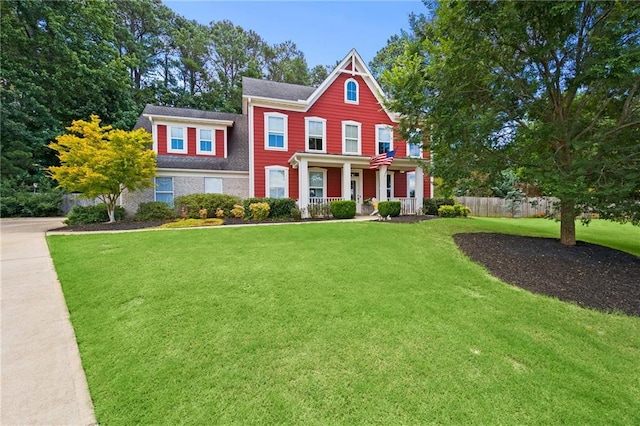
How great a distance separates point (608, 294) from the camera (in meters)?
4.74

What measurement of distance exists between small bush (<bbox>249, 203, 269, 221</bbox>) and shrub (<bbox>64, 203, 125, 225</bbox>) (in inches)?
242

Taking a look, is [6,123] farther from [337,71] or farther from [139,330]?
[139,330]

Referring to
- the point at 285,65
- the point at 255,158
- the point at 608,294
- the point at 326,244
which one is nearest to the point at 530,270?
the point at 608,294

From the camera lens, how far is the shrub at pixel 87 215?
11766mm

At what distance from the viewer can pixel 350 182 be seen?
609 inches

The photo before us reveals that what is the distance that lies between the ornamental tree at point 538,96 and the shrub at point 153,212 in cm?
1087

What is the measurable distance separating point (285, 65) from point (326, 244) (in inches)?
1373

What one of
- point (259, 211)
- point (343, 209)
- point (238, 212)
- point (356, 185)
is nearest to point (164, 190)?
point (238, 212)

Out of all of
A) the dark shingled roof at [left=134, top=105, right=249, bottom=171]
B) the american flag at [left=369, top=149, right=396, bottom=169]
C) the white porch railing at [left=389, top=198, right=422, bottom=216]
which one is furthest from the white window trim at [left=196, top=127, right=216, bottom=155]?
the white porch railing at [left=389, top=198, right=422, bottom=216]

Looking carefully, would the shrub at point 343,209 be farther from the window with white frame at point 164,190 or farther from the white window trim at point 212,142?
the window with white frame at point 164,190

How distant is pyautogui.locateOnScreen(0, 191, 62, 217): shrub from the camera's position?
17484 mm

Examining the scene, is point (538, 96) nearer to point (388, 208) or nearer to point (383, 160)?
point (388, 208)

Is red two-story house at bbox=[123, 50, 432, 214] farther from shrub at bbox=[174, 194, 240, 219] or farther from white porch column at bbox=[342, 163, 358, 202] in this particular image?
shrub at bbox=[174, 194, 240, 219]

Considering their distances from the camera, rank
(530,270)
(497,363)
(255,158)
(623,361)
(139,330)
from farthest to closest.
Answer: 1. (255,158)
2. (530,270)
3. (139,330)
4. (623,361)
5. (497,363)
